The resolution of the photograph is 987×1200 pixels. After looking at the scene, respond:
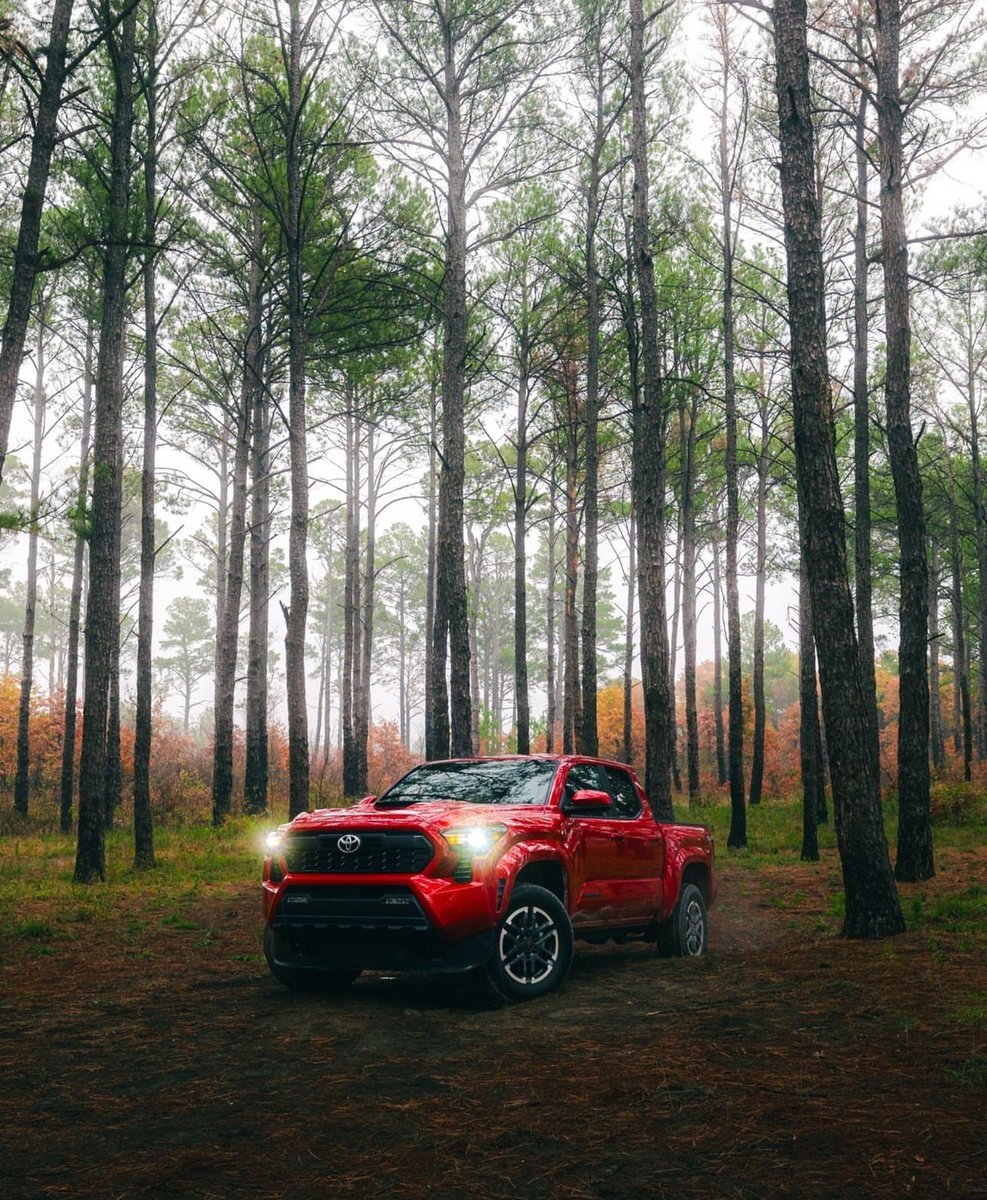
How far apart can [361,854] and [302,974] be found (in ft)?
4.01

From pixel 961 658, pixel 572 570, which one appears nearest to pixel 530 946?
pixel 572 570

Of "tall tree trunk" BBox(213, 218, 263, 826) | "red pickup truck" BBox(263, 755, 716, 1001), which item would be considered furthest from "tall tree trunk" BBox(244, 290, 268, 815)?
"red pickup truck" BBox(263, 755, 716, 1001)

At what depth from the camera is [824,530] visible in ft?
27.5

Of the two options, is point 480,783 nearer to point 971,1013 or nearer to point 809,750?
point 971,1013

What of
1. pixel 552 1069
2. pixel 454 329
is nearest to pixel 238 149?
pixel 454 329

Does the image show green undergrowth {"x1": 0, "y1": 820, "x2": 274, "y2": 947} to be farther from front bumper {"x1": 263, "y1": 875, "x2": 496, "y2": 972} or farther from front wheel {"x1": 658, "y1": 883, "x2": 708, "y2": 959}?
front wheel {"x1": 658, "y1": 883, "x2": 708, "y2": 959}

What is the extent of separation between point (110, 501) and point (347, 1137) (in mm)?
10955

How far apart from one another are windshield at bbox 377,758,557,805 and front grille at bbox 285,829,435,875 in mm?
900

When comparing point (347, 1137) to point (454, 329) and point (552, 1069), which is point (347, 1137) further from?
point (454, 329)

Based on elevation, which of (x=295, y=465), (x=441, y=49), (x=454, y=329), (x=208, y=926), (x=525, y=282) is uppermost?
(x=441, y=49)

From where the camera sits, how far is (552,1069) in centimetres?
470

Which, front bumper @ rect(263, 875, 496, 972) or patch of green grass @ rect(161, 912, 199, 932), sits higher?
front bumper @ rect(263, 875, 496, 972)

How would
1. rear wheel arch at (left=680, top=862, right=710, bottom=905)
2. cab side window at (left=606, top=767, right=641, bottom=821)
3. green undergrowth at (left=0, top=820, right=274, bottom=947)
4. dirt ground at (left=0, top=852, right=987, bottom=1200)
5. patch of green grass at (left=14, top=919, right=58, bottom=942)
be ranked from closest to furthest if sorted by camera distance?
dirt ground at (left=0, top=852, right=987, bottom=1200), cab side window at (left=606, top=767, right=641, bottom=821), rear wheel arch at (left=680, top=862, right=710, bottom=905), patch of green grass at (left=14, top=919, right=58, bottom=942), green undergrowth at (left=0, top=820, right=274, bottom=947)

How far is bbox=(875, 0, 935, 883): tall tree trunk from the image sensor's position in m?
12.0
